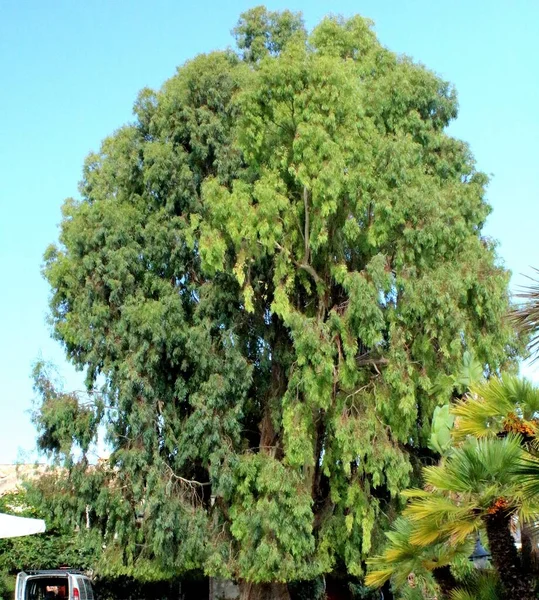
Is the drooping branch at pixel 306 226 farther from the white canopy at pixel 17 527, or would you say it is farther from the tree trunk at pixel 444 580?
the white canopy at pixel 17 527

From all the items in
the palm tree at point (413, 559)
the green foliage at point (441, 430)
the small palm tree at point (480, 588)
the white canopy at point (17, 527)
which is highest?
the green foliage at point (441, 430)

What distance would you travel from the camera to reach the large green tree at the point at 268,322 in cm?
1812

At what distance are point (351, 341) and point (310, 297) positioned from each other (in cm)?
240

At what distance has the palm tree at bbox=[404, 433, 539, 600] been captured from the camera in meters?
8.28

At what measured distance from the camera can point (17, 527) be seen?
976 centimetres

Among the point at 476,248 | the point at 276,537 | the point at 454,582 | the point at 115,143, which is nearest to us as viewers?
the point at 454,582

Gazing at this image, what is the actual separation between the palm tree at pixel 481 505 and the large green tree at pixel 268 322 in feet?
28.4

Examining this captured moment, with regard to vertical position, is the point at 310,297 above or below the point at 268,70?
below

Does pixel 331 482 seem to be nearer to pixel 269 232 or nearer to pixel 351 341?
pixel 351 341

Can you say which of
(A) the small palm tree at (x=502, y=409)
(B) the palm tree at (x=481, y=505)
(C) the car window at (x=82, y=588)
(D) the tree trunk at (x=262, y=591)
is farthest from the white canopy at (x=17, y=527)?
(D) the tree trunk at (x=262, y=591)

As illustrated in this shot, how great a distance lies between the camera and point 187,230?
1948 cm

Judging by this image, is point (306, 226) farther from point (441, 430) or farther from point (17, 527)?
point (17, 527)

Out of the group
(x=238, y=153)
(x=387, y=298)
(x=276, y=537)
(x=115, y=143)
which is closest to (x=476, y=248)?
(x=387, y=298)

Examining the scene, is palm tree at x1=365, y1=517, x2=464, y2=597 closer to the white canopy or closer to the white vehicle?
the white canopy
